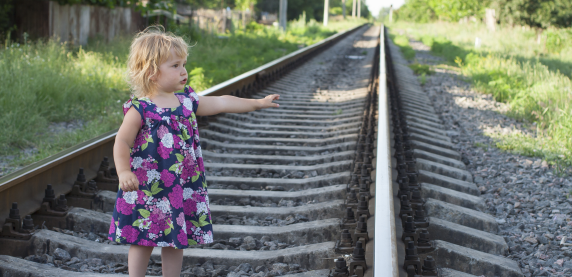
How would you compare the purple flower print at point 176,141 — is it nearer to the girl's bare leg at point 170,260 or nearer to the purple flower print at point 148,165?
the purple flower print at point 148,165

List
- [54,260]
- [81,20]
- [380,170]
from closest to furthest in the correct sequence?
1. [54,260]
2. [380,170]
3. [81,20]

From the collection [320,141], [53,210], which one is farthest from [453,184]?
[53,210]

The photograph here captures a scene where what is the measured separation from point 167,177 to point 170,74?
39 centimetres

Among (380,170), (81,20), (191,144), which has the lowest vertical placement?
(380,170)

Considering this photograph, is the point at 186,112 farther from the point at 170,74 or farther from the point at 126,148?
the point at 126,148

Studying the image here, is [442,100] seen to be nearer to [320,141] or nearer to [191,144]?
[320,141]

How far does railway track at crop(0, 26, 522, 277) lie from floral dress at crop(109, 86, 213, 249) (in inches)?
16.7

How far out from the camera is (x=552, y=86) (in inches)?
274

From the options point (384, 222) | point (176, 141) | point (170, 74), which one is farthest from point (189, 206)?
point (384, 222)

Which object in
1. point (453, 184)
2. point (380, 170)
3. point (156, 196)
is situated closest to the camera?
point (156, 196)

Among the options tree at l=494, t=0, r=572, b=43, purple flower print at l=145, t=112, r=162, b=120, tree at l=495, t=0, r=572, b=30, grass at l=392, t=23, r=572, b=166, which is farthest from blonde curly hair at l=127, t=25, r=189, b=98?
tree at l=495, t=0, r=572, b=30

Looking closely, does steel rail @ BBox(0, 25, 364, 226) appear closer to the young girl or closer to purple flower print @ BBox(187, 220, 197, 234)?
the young girl

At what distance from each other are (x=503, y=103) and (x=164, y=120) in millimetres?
6412

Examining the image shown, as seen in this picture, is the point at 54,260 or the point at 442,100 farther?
the point at 442,100
